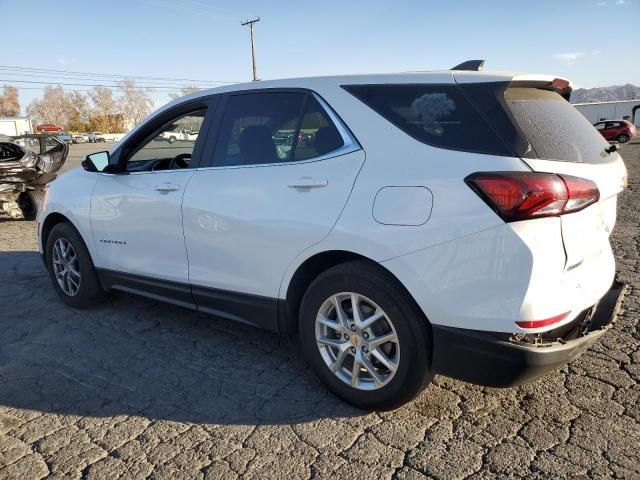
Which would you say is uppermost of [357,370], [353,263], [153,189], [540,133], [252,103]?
[252,103]

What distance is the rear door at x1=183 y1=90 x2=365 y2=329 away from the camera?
2.75 m

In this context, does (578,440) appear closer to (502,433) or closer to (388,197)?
(502,433)

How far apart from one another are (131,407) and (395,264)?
172cm

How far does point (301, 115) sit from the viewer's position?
9.87 feet

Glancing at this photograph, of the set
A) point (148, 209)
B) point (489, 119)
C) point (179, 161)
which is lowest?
point (148, 209)

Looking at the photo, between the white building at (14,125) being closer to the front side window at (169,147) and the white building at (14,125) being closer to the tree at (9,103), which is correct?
the tree at (9,103)

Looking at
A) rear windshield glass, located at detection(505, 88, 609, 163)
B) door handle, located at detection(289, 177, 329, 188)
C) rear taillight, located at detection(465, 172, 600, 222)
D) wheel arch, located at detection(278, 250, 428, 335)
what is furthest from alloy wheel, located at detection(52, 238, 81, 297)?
rear windshield glass, located at detection(505, 88, 609, 163)

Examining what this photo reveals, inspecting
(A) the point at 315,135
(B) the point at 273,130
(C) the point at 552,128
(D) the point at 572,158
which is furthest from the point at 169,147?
(D) the point at 572,158

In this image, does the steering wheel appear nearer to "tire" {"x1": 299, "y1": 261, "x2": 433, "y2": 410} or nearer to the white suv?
the white suv

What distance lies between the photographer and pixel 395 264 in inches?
96.0

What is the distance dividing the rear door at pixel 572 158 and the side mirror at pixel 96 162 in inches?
121

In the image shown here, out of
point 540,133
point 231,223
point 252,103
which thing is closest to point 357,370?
point 231,223

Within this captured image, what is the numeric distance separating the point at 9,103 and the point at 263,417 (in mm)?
129823

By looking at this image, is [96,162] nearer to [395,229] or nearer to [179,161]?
[179,161]
